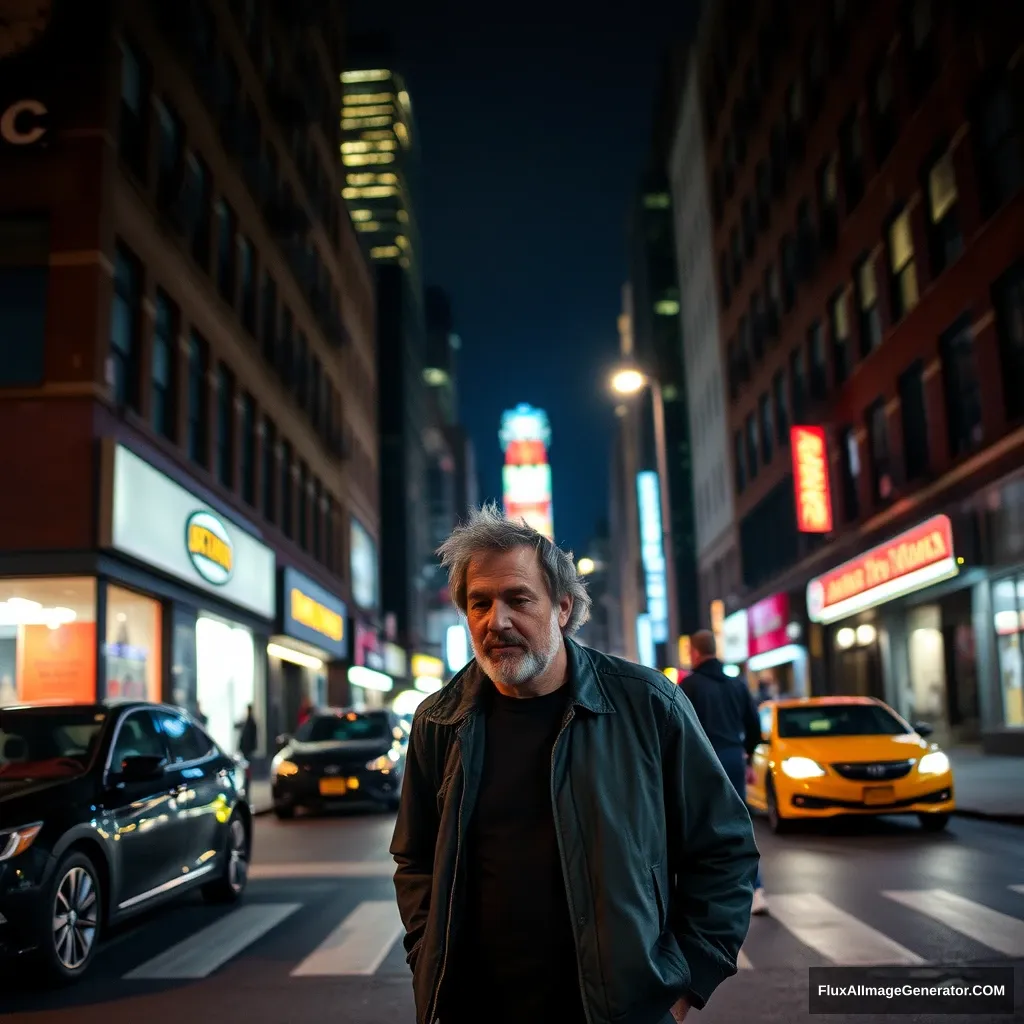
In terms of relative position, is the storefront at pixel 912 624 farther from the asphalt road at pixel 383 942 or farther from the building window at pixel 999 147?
the asphalt road at pixel 383 942

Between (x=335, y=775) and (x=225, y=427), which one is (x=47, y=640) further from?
(x=225, y=427)

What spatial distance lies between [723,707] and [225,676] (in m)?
22.1

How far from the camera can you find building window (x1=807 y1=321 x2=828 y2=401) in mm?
35000

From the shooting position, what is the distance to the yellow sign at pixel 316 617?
→ 36094 mm

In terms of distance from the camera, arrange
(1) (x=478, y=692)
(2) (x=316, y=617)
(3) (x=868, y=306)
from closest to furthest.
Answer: (1) (x=478, y=692) < (3) (x=868, y=306) < (2) (x=316, y=617)

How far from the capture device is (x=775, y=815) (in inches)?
569

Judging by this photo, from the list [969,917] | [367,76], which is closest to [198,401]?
[969,917]

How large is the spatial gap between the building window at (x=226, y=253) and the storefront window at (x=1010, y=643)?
18.8 meters

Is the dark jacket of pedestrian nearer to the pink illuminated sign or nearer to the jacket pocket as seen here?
the jacket pocket

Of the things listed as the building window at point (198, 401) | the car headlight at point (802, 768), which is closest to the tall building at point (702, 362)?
the building window at point (198, 401)

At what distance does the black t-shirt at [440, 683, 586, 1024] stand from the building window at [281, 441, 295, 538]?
34267 millimetres

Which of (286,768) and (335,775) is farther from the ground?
(286,768)

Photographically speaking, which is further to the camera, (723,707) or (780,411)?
(780,411)

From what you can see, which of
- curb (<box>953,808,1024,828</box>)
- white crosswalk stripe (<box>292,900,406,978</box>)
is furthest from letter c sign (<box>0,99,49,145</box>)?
curb (<box>953,808,1024,828</box>)
